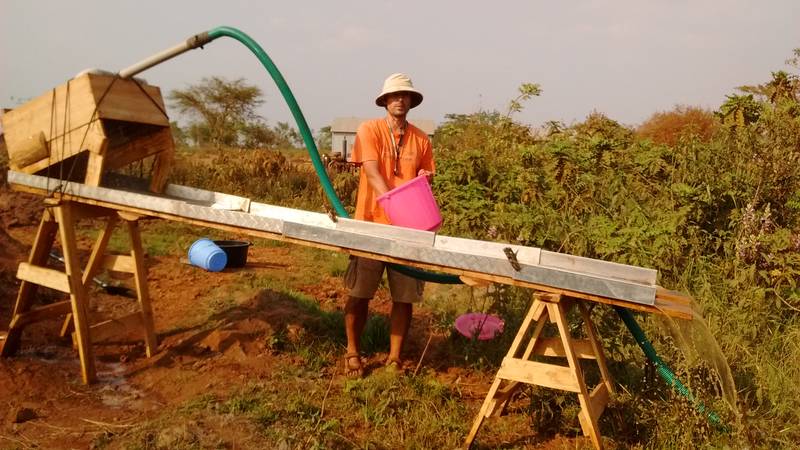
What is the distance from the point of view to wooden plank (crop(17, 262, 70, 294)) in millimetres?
3913

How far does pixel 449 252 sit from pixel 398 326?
142 centimetres

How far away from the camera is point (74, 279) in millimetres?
3898

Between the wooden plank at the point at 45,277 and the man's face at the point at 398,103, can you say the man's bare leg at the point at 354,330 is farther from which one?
the wooden plank at the point at 45,277

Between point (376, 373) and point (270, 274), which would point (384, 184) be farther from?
point (270, 274)

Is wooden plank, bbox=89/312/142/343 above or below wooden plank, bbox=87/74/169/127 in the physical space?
below

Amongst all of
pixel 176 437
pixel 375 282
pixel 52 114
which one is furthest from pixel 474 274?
pixel 52 114

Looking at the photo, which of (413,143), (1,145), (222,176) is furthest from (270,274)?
(1,145)

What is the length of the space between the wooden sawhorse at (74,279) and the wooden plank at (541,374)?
2.46 meters

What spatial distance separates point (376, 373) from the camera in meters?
4.01

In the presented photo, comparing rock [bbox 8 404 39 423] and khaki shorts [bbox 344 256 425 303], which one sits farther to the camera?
khaki shorts [bbox 344 256 425 303]

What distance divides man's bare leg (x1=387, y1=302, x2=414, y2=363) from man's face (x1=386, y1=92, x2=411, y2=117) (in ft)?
4.21

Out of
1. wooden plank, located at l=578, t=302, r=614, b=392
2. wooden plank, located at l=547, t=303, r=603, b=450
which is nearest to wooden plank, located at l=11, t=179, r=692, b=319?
wooden plank, located at l=547, t=303, r=603, b=450

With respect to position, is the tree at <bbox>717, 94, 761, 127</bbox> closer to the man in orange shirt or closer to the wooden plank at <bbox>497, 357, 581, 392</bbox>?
the man in orange shirt

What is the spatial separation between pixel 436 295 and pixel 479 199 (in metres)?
1.05
